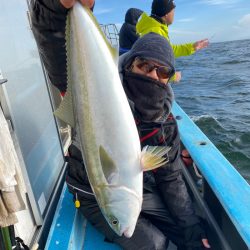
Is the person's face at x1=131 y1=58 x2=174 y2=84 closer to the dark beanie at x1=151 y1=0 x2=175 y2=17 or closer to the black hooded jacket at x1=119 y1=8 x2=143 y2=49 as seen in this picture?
the dark beanie at x1=151 y1=0 x2=175 y2=17

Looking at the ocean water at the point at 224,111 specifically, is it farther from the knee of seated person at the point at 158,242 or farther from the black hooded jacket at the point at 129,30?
the knee of seated person at the point at 158,242

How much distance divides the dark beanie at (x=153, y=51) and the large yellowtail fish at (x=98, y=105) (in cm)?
85

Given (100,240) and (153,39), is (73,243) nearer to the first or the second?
(100,240)

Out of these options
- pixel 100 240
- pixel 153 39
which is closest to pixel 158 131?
pixel 153 39

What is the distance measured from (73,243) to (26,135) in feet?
2.94

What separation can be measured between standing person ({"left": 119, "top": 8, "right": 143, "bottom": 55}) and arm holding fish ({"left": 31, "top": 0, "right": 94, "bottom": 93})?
4.34 meters

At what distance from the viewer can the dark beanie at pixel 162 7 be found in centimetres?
517

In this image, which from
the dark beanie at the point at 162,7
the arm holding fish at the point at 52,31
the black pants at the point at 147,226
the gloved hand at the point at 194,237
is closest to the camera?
the arm holding fish at the point at 52,31

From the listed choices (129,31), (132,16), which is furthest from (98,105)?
(132,16)

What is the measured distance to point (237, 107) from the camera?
9.54 metres

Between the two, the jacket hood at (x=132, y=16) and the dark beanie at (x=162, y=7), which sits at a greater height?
the dark beanie at (x=162, y=7)

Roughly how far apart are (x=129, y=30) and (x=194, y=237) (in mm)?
4691

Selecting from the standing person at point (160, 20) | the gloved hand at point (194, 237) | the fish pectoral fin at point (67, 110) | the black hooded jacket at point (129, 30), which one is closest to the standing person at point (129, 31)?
the black hooded jacket at point (129, 30)

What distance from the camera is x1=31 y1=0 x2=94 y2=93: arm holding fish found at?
151 cm
